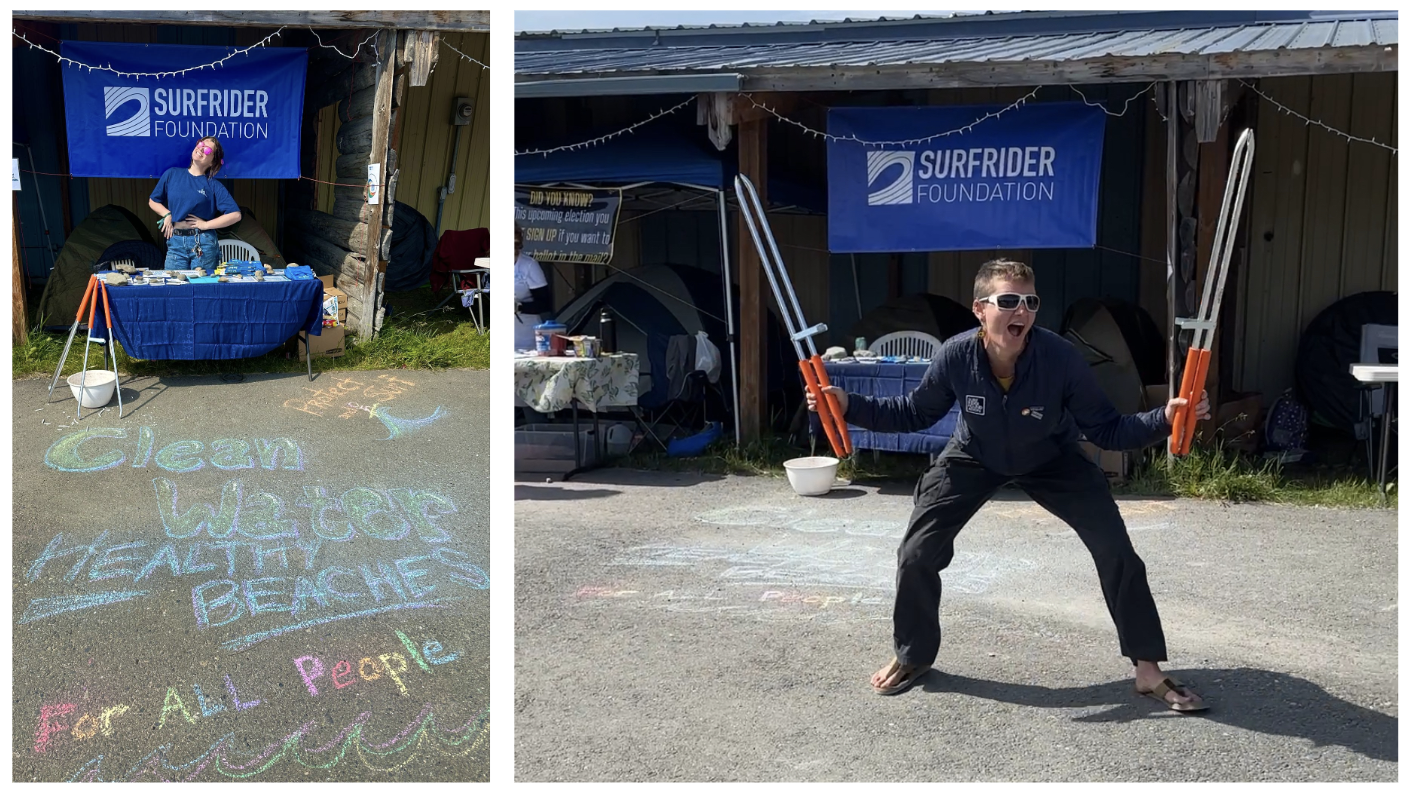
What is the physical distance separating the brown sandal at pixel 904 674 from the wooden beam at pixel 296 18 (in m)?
5.85

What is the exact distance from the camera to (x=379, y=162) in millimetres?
9539

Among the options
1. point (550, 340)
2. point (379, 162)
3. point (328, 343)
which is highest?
point (379, 162)

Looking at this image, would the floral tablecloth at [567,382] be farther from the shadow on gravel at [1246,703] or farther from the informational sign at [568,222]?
the shadow on gravel at [1246,703]

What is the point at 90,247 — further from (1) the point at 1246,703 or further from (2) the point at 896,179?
(1) the point at 1246,703

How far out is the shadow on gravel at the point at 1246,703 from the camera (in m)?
3.75

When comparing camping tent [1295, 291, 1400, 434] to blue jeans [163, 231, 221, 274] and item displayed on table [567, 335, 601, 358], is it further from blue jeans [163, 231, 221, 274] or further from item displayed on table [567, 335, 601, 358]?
blue jeans [163, 231, 221, 274]

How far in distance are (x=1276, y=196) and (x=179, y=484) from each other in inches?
288

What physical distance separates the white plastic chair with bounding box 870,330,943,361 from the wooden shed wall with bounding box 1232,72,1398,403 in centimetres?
242

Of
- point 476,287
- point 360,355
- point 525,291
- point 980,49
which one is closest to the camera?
point 980,49

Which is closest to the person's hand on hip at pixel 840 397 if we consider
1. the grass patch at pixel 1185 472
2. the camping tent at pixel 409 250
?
the grass patch at pixel 1185 472

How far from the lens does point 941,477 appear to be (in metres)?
4.12

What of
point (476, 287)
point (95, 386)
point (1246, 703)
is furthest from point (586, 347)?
point (1246, 703)

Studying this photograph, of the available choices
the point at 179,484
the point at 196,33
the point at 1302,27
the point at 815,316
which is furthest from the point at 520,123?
the point at 1302,27

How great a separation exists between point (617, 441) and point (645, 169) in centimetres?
182
